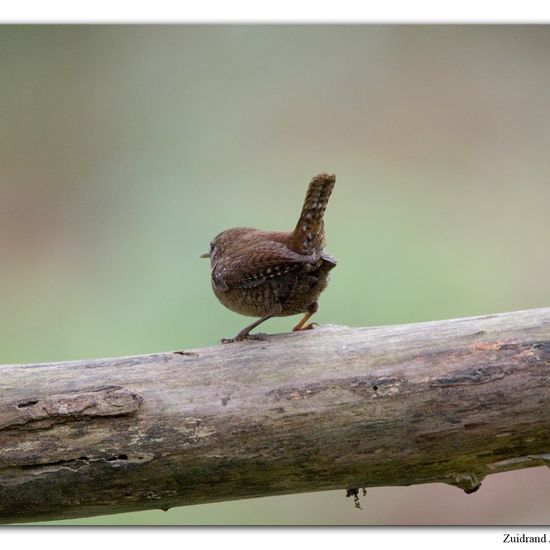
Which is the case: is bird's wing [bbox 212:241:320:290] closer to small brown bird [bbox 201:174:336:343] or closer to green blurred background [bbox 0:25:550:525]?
small brown bird [bbox 201:174:336:343]

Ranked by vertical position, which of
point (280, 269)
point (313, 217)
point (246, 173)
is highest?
point (246, 173)

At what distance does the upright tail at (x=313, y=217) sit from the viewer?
7.16ft

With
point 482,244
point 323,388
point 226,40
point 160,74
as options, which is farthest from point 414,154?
point 323,388

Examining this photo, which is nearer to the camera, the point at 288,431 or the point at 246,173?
the point at 288,431

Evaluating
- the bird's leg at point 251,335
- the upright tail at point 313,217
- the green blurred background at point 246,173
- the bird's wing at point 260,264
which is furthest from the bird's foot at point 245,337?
the green blurred background at point 246,173

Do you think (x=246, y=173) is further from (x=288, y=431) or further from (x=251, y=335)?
(x=288, y=431)

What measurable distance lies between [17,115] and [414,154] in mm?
1905

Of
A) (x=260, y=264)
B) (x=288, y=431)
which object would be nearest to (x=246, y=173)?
(x=260, y=264)

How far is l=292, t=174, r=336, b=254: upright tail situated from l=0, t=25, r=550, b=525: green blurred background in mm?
869

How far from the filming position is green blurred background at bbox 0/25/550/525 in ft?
10.4

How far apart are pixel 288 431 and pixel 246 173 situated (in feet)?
5.89

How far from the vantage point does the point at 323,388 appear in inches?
77.2

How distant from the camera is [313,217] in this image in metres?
2.25
